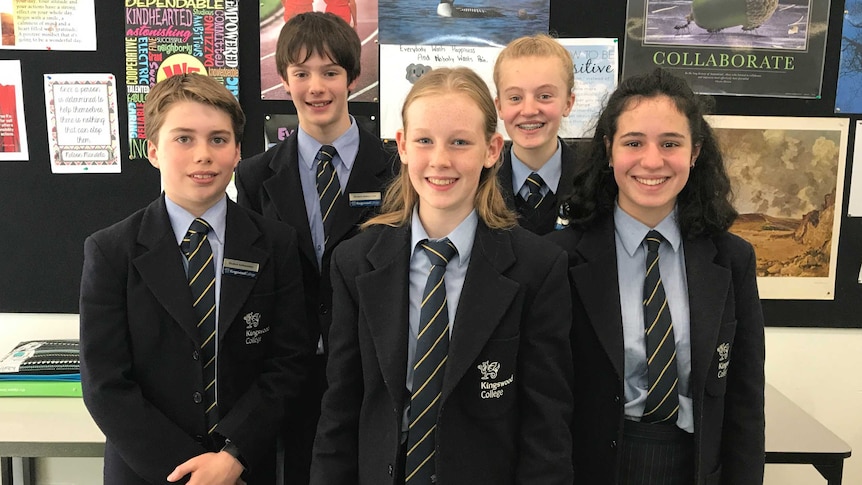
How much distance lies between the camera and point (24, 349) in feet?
8.07

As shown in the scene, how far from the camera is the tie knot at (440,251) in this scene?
1419mm

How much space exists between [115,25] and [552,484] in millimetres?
2253

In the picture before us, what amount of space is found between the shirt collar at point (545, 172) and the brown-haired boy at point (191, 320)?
2.16 ft

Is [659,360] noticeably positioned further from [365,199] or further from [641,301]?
[365,199]

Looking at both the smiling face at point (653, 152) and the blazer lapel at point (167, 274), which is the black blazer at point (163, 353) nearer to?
the blazer lapel at point (167, 274)

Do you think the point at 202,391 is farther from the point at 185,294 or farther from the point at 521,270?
the point at 521,270

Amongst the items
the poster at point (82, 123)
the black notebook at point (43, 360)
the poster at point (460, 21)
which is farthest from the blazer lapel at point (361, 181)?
the poster at point (82, 123)

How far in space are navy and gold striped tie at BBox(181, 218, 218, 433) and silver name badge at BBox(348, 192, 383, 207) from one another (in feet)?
1.39

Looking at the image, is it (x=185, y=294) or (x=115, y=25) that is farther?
(x=115, y=25)

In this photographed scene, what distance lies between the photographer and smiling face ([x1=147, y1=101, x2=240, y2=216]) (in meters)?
1.58

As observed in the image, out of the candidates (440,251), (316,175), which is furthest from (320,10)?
(440,251)

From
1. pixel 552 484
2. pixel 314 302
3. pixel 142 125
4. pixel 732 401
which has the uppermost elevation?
pixel 142 125

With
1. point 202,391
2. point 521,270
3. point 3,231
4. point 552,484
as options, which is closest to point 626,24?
point 521,270

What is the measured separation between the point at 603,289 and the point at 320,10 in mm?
1592
